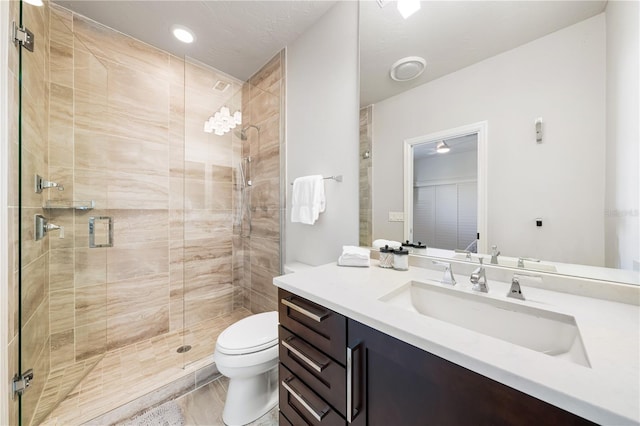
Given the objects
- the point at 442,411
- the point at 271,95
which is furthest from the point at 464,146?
the point at 271,95

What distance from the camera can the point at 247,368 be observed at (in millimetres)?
1203

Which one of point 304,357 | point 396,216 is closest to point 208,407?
point 304,357

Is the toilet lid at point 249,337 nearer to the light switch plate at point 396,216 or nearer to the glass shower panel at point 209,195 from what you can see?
the glass shower panel at point 209,195

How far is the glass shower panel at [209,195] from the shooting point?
6.72 ft

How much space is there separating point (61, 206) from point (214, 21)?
166cm

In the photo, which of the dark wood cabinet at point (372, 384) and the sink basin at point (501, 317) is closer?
the dark wood cabinet at point (372, 384)

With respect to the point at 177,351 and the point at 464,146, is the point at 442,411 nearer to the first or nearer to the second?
the point at 464,146

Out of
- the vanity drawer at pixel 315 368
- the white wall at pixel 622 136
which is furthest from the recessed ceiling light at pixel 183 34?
the white wall at pixel 622 136

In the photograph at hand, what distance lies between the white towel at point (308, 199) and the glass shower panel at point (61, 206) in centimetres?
139

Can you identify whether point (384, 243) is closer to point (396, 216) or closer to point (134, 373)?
point (396, 216)

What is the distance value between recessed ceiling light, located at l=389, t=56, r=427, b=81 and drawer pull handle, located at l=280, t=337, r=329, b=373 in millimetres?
1409

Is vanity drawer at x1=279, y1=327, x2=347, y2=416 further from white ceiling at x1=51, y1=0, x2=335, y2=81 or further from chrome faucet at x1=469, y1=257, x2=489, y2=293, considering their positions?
white ceiling at x1=51, y1=0, x2=335, y2=81

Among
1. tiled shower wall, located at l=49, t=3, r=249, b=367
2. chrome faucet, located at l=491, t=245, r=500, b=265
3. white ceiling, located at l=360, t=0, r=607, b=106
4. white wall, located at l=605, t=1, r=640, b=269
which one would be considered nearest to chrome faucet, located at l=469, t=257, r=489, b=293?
chrome faucet, located at l=491, t=245, r=500, b=265

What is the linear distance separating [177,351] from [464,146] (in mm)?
2367
